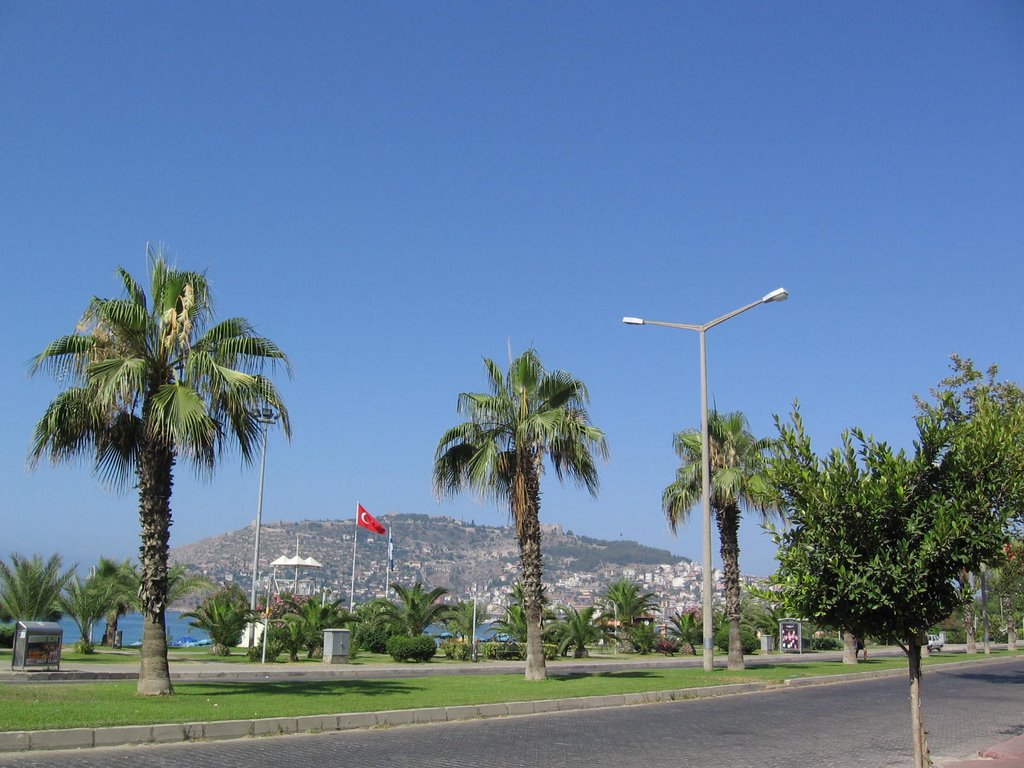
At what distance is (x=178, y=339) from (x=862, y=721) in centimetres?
1482

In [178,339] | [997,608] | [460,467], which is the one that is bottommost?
[997,608]

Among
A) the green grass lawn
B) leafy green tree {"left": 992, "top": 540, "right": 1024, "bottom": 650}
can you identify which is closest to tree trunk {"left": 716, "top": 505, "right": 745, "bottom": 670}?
the green grass lawn

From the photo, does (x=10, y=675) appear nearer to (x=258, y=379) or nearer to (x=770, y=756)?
(x=258, y=379)

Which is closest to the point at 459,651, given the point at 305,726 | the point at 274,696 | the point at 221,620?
the point at 221,620

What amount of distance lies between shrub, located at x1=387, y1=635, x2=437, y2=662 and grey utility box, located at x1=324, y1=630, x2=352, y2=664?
2613mm

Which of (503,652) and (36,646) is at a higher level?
(36,646)

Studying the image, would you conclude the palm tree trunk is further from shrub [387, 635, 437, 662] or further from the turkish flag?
the turkish flag

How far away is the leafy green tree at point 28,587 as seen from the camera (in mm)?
33500

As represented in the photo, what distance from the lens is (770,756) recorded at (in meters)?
13.2

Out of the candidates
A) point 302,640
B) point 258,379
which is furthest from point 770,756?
point 302,640

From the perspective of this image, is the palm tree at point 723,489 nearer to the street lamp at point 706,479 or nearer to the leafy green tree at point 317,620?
the street lamp at point 706,479

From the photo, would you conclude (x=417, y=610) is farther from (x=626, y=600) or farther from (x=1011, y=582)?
(x=1011, y=582)

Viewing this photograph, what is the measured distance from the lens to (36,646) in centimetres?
2323

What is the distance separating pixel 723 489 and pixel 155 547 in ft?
60.6
